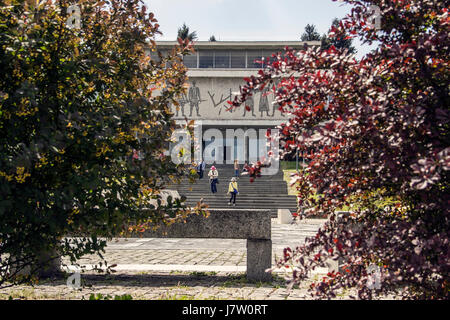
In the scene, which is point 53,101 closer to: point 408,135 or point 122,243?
point 408,135

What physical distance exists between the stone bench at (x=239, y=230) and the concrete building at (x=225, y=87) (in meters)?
39.2

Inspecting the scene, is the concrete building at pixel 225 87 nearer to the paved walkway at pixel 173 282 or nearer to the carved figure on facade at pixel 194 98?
the carved figure on facade at pixel 194 98

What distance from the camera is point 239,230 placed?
6305mm

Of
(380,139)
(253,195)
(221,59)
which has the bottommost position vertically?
(253,195)

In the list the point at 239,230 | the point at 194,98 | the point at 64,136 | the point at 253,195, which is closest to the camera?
the point at 64,136

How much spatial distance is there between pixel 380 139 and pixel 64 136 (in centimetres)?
204

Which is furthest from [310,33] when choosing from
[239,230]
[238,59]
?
[239,230]

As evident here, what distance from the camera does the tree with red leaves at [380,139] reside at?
108 inches

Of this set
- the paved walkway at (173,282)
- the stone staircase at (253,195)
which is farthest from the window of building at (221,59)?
the paved walkway at (173,282)

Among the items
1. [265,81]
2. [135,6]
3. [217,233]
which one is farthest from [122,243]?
[265,81]

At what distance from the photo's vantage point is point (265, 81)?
10.8ft

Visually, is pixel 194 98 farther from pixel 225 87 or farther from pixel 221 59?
pixel 221 59

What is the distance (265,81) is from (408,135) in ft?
3.39

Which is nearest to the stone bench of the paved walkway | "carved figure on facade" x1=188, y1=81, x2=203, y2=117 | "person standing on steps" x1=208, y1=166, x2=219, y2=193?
the paved walkway
